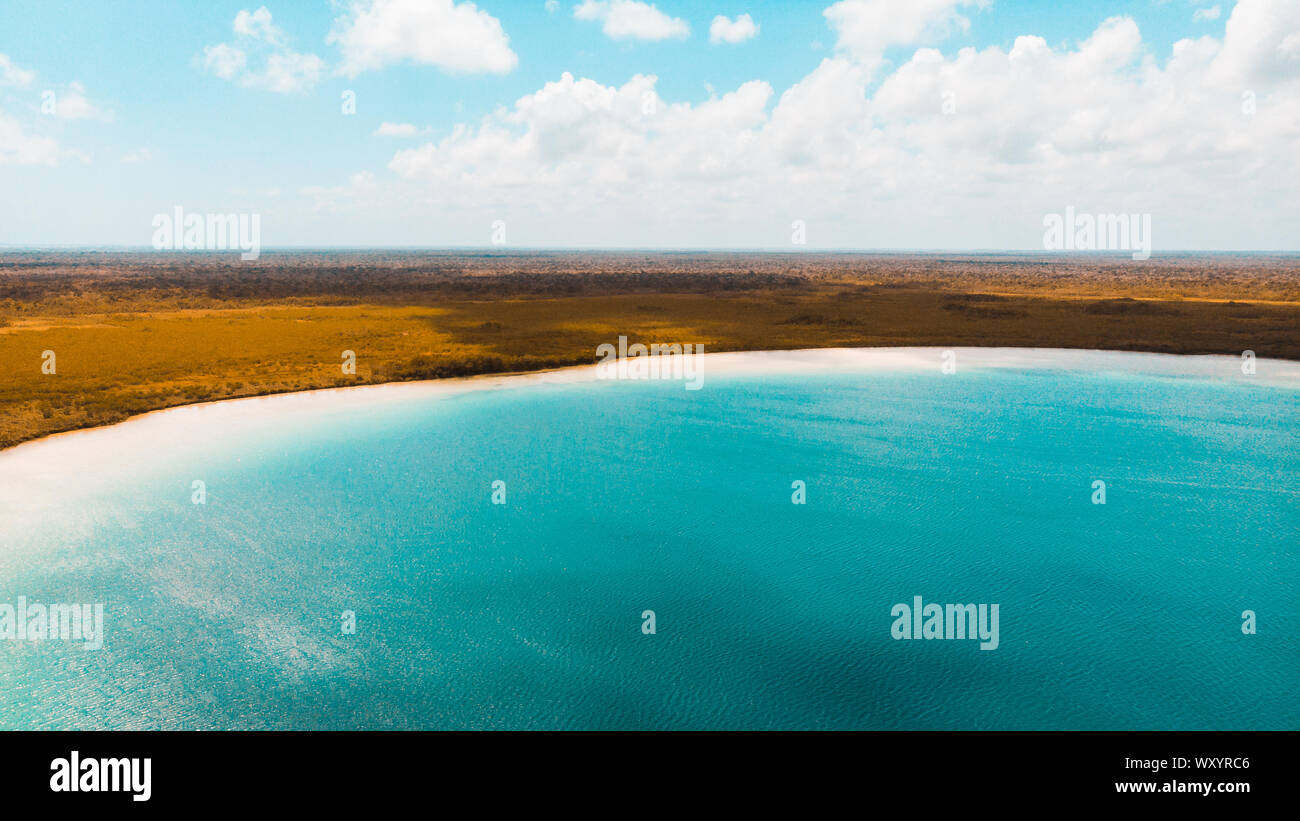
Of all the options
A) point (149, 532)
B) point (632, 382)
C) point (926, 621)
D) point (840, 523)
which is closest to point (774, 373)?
point (632, 382)

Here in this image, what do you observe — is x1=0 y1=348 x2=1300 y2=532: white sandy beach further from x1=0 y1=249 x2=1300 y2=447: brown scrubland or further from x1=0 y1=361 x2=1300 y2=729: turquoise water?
x1=0 y1=249 x2=1300 y2=447: brown scrubland

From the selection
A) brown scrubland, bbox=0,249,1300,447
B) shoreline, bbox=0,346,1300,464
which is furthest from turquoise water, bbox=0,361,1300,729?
brown scrubland, bbox=0,249,1300,447

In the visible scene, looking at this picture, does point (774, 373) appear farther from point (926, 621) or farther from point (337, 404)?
point (926, 621)

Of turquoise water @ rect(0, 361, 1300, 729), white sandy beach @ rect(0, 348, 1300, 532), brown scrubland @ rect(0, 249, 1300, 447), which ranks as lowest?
turquoise water @ rect(0, 361, 1300, 729)

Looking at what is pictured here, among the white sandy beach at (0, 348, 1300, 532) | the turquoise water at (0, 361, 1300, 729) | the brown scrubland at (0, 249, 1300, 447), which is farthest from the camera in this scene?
the brown scrubland at (0, 249, 1300, 447)

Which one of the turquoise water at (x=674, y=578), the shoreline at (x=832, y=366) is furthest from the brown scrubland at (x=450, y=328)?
the turquoise water at (x=674, y=578)

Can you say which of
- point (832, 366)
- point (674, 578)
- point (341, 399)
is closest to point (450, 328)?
Result: point (341, 399)
